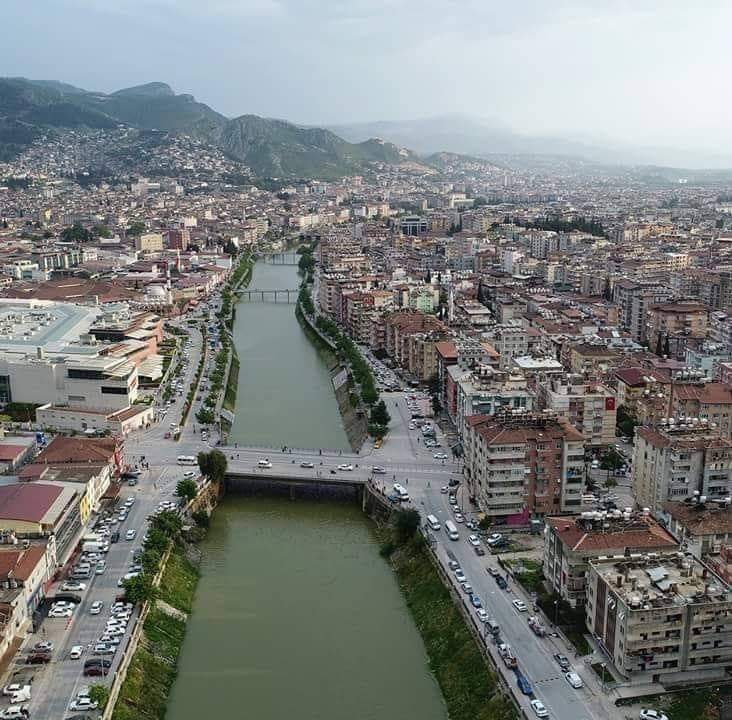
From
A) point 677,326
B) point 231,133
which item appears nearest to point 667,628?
point 677,326

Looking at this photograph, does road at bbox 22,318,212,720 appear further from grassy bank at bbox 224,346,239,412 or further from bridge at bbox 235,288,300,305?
bridge at bbox 235,288,300,305

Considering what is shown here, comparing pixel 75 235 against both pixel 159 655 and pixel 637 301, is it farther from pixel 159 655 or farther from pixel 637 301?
pixel 159 655

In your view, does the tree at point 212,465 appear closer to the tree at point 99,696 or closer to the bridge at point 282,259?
the tree at point 99,696

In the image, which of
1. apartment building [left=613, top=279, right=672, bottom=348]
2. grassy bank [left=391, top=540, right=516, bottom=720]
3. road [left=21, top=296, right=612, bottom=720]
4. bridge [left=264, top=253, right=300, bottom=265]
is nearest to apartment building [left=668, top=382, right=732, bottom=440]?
road [left=21, top=296, right=612, bottom=720]

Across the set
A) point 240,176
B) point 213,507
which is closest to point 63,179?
point 240,176

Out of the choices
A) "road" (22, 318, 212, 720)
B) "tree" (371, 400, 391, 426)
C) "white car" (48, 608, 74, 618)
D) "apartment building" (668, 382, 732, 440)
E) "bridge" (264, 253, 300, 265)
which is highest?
"apartment building" (668, 382, 732, 440)

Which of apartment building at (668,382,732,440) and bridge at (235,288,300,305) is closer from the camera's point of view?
apartment building at (668,382,732,440)
